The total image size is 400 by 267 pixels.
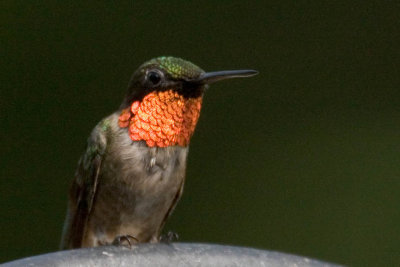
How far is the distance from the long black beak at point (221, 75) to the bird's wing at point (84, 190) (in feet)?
1.17

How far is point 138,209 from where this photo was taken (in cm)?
291

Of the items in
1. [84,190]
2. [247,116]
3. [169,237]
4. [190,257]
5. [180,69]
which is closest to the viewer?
[190,257]

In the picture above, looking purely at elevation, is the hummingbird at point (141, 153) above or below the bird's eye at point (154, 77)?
below

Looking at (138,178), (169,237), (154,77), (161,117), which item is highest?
(154,77)

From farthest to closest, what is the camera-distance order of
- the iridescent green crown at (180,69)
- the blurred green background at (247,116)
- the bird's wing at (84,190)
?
the blurred green background at (247,116)
the bird's wing at (84,190)
the iridescent green crown at (180,69)

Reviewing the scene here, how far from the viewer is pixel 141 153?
2865mm

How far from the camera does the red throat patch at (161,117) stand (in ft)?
9.31

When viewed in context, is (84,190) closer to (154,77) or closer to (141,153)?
(141,153)

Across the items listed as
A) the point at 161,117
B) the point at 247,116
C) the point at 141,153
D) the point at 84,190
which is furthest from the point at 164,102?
the point at 247,116

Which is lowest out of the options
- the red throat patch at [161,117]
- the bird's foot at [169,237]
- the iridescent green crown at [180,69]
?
the bird's foot at [169,237]

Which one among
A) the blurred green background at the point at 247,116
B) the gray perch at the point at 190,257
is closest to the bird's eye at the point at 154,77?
the gray perch at the point at 190,257

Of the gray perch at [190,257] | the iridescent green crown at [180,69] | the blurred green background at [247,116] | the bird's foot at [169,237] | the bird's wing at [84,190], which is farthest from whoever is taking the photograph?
the blurred green background at [247,116]

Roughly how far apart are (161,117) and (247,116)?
60.8 inches

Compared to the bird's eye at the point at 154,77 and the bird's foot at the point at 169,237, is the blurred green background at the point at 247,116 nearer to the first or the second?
the bird's eye at the point at 154,77
